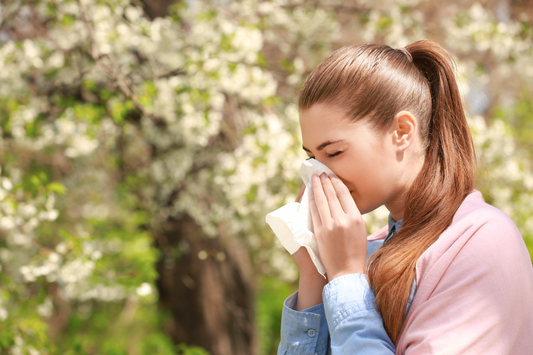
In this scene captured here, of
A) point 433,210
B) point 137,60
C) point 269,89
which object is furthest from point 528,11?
point 433,210

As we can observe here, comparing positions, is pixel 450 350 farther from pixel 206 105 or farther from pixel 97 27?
pixel 97 27

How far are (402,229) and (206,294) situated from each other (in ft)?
10.6

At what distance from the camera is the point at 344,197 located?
1.15 metres

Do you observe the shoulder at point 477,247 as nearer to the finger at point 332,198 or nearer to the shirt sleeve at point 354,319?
the shirt sleeve at point 354,319

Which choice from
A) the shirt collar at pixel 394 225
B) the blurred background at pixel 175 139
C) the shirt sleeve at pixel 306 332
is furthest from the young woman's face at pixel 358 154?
the blurred background at pixel 175 139

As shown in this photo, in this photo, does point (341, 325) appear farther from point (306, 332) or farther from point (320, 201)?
point (320, 201)

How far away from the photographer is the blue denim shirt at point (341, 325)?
96cm

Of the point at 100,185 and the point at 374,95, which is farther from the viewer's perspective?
the point at 100,185

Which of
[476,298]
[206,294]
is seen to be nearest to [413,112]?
[476,298]

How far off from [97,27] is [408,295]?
2.58m

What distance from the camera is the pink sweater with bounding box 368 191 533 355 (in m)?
0.87

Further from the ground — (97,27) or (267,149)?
(97,27)

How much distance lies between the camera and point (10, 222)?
2340 millimetres

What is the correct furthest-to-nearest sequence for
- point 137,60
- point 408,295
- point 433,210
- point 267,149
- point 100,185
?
1. point 100,185
2. point 137,60
3. point 267,149
4. point 433,210
5. point 408,295
